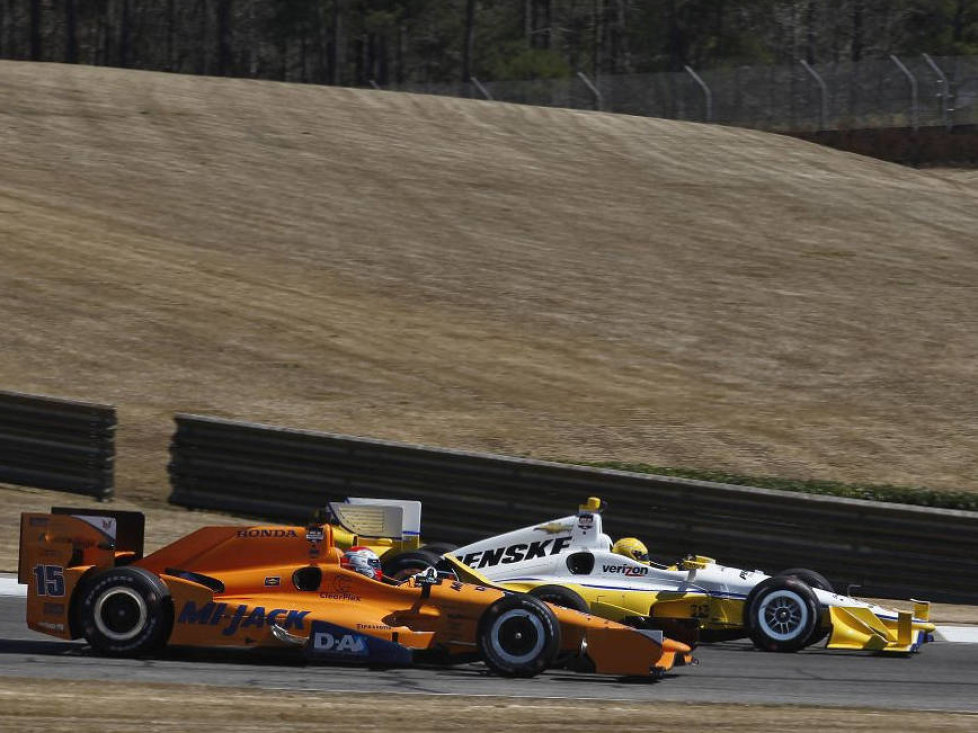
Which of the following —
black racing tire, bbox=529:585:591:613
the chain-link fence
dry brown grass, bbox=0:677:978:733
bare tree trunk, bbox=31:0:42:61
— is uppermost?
bare tree trunk, bbox=31:0:42:61

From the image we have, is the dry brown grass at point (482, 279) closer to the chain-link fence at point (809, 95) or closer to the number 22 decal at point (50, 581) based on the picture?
the chain-link fence at point (809, 95)

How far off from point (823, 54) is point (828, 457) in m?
75.8

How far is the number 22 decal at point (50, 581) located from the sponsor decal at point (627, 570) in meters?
4.17

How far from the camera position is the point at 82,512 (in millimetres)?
10555

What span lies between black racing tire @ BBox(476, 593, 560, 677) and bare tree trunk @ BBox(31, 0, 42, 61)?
60.1m

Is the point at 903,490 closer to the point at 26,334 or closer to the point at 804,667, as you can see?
the point at 804,667

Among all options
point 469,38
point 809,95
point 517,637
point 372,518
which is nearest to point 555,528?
point 372,518

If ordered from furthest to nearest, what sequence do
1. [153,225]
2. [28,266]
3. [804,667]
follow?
[153,225]
[28,266]
[804,667]

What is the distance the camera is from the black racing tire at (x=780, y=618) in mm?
11586

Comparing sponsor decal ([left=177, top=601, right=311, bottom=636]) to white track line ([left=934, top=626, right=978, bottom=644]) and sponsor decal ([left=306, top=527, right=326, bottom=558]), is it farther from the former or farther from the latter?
white track line ([left=934, top=626, right=978, bottom=644])

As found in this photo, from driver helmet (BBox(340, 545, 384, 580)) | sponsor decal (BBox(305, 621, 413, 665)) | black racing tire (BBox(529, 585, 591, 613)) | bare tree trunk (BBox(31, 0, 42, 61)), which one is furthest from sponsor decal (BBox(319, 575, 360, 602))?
bare tree trunk (BBox(31, 0, 42, 61))

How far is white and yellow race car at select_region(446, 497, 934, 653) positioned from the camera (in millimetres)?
11570

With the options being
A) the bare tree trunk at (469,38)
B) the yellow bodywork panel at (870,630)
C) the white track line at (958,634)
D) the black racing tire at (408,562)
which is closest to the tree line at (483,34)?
the bare tree trunk at (469,38)

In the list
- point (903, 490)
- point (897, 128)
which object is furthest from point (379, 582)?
point (897, 128)
